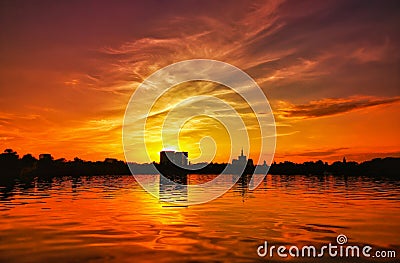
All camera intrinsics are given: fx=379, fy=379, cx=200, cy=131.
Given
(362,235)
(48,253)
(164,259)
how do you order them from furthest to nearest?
(362,235)
(48,253)
(164,259)

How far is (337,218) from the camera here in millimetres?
33531

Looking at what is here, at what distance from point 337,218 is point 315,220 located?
9.07 ft

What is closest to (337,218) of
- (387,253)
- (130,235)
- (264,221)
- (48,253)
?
(264,221)

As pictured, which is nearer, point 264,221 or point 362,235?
point 362,235

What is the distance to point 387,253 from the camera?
19.7 meters

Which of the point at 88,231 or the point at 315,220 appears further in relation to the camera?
the point at 315,220

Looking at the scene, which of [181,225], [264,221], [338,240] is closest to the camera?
[338,240]

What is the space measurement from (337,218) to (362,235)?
8.69 metres

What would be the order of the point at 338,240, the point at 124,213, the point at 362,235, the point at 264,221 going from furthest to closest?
the point at 124,213 → the point at 264,221 → the point at 362,235 → the point at 338,240

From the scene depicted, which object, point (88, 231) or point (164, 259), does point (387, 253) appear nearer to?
point (164, 259)

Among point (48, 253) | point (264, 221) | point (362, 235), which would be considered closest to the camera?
point (48, 253)

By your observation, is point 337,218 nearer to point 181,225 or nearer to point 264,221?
point 264,221

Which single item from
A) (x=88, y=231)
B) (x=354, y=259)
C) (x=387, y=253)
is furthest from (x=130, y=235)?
(x=387, y=253)

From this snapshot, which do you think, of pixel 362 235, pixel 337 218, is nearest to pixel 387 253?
pixel 362 235
